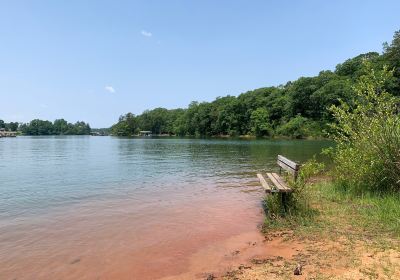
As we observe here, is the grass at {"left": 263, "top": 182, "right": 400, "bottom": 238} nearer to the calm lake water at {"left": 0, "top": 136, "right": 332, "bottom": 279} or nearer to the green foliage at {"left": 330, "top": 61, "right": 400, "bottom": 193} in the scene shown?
the green foliage at {"left": 330, "top": 61, "right": 400, "bottom": 193}

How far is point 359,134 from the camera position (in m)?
10.9

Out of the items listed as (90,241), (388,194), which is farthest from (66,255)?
(388,194)

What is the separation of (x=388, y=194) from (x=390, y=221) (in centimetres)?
249

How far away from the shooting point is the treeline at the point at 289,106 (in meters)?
81.4

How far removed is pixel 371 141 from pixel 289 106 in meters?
93.5

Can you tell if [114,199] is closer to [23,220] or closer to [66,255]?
[23,220]

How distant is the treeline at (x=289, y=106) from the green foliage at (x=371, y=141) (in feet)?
166

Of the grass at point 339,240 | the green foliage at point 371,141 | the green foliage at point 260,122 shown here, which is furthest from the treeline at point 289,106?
the grass at point 339,240

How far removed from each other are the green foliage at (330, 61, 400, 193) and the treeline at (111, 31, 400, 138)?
50491 mm

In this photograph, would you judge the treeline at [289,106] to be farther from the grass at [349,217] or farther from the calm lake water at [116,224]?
the grass at [349,217]

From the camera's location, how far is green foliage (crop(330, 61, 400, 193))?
31.6 ft

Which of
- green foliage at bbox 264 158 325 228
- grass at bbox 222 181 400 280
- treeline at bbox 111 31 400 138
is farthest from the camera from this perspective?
treeline at bbox 111 31 400 138

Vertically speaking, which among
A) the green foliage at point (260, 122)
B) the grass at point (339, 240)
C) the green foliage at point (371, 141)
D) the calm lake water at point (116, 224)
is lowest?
the calm lake water at point (116, 224)

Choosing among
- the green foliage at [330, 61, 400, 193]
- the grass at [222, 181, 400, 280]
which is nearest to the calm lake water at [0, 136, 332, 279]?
the grass at [222, 181, 400, 280]
